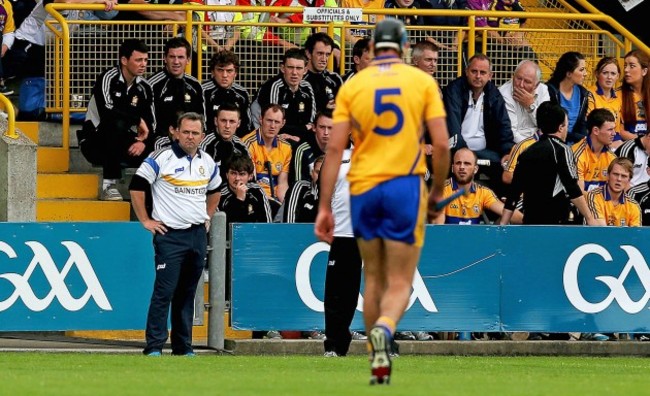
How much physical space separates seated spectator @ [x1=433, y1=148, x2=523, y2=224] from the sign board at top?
2.28 meters

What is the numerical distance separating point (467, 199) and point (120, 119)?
3.86 m

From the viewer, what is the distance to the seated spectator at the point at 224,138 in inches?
682

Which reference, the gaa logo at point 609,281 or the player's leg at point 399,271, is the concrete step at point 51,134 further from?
the player's leg at point 399,271

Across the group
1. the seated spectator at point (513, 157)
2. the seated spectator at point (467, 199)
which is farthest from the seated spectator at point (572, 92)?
the seated spectator at point (467, 199)

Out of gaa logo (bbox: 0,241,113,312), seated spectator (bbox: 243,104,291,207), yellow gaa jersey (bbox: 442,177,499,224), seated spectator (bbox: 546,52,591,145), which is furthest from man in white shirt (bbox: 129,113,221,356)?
seated spectator (bbox: 546,52,591,145)

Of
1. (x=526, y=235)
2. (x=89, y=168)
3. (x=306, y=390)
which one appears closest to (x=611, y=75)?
(x=526, y=235)

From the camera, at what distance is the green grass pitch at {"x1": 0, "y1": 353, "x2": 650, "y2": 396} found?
10.1m

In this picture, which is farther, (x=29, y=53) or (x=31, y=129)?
(x=29, y=53)

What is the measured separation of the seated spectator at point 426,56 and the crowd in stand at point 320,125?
0.02m

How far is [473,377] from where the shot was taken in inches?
466

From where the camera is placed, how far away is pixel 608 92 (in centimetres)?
1981

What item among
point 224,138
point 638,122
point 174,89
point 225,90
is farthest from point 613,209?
point 174,89

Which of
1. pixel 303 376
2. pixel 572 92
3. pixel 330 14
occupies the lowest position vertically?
pixel 303 376

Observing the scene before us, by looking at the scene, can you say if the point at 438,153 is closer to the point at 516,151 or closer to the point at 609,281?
the point at 609,281
